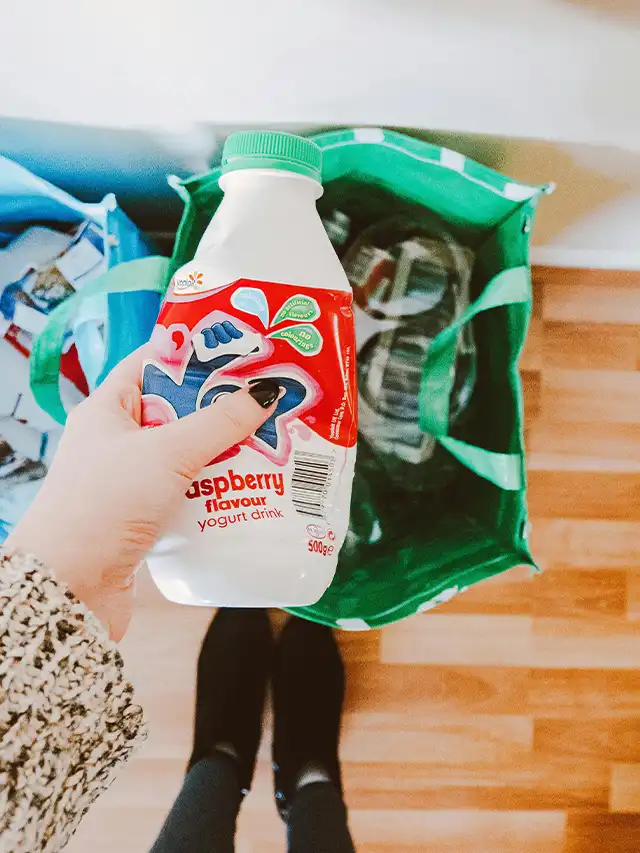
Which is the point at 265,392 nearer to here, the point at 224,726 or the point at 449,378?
the point at 449,378

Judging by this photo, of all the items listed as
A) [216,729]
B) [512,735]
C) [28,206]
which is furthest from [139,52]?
[512,735]

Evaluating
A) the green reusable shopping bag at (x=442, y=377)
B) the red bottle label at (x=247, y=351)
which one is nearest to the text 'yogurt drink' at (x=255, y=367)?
the red bottle label at (x=247, y=351)

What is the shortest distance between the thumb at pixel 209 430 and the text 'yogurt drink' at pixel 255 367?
0.05ft

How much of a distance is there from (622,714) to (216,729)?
62 centimetres

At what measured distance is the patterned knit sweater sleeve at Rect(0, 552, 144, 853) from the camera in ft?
1.22

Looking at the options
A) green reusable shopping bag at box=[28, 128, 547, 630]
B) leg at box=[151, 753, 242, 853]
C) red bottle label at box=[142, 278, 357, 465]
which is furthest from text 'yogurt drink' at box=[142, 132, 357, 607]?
leg at box=[151, 753, 242, 853]

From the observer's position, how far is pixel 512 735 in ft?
3.29

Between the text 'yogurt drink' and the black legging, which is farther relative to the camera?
the black legging

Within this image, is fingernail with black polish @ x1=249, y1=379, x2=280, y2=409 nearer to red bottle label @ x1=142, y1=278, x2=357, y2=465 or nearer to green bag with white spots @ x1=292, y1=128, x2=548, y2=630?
red bottle label @ x1=142, y1=278, x2=357, y2=465

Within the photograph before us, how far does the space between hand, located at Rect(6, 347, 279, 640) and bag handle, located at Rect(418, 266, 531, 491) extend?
164mm

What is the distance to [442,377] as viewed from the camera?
1.76ft

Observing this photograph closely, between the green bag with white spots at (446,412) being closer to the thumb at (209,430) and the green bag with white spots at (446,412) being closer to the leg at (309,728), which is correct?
the thumb at (209,430)

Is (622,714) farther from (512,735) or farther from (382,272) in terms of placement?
(382,272)

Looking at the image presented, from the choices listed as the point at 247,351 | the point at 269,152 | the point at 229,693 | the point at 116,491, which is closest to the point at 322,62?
the point at 269,152
